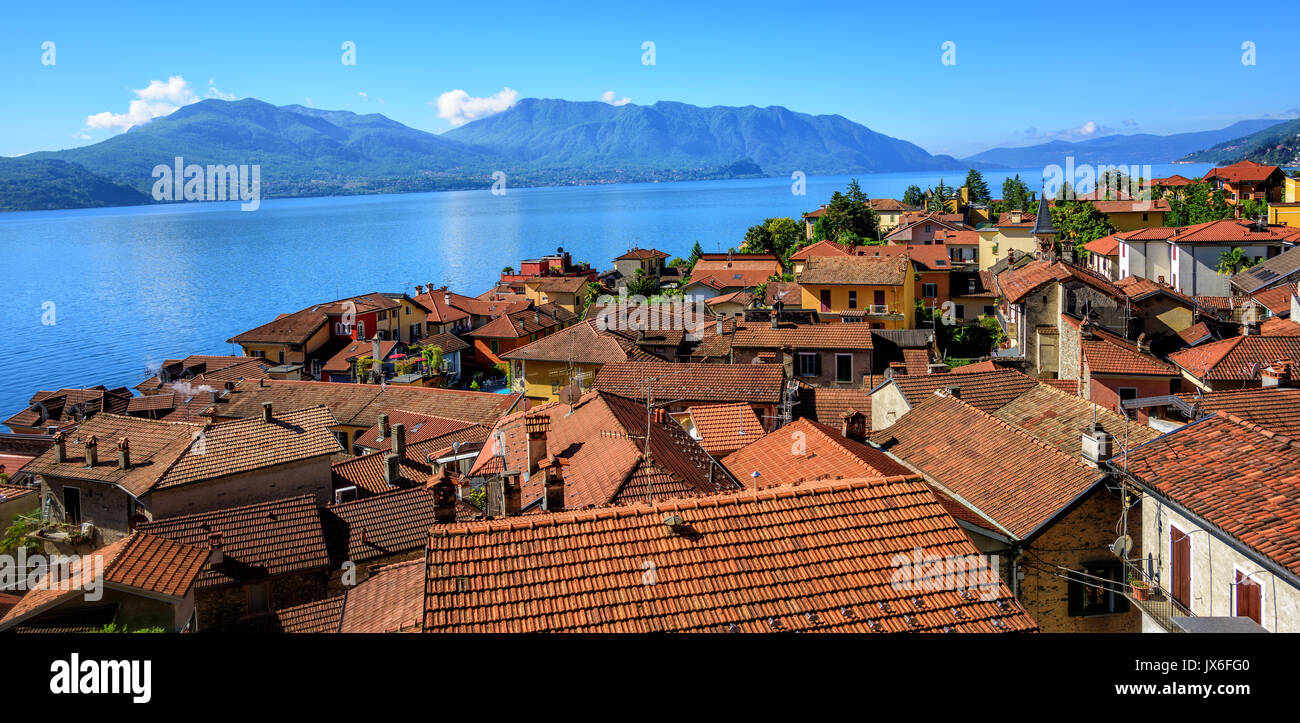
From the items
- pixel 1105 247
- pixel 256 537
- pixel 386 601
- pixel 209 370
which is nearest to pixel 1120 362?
pixel 386 601

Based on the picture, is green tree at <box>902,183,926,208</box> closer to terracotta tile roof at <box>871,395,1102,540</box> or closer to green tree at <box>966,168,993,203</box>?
green tree at <box>966,168,993,203</box>

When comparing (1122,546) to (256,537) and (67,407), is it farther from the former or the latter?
(67,407)

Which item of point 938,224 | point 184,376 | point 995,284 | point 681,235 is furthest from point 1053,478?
point 681,235

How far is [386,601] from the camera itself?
43.0 ft

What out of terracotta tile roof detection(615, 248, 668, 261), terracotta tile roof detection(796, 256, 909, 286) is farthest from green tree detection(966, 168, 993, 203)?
terracotta tile roof detection(796, 256, 909, 286)

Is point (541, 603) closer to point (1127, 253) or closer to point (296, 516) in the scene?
point (296, 516)

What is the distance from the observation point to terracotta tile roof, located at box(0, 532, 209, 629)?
1094cm

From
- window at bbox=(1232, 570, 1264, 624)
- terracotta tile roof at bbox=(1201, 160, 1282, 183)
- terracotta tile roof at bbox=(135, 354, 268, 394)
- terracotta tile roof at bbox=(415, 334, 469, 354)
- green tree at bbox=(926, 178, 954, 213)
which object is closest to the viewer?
window at bbox=(1232, 570, 1264, 624)

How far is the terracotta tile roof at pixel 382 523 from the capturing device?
55.3 ft

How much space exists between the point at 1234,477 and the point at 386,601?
10.6 metres

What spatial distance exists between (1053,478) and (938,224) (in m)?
61.2

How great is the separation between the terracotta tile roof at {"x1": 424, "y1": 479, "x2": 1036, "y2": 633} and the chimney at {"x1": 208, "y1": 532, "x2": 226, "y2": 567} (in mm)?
9709

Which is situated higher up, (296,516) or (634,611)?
(634,611)
